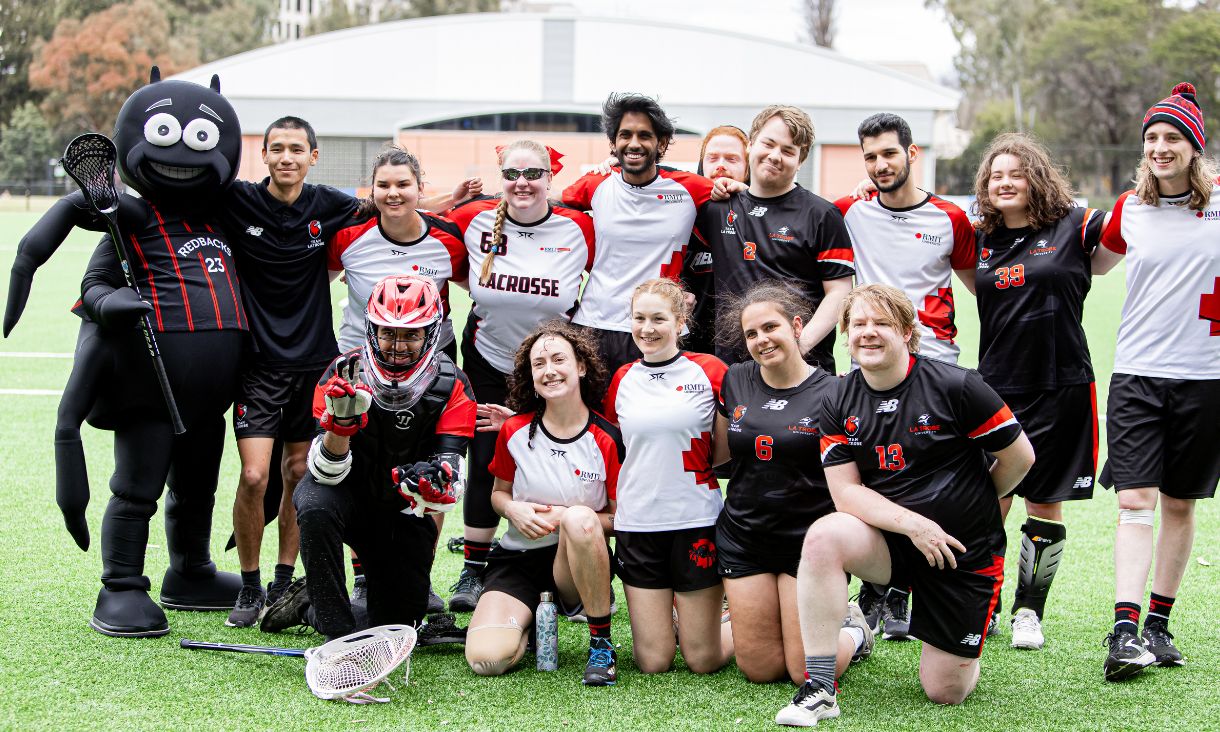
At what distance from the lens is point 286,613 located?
5094 millimetres

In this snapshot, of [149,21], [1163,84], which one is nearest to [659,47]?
[1163,84]

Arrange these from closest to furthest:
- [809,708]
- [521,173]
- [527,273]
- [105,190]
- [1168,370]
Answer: [809,708], [1168,370], [105,190], [521,173], [527,273]

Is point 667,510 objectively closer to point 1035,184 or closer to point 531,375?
point 531,375

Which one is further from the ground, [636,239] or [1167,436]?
[636,239]

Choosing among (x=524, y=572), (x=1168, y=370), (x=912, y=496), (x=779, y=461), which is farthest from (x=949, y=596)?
(x=524, y=572)

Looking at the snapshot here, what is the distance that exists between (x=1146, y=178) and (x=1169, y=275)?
43 centimetres

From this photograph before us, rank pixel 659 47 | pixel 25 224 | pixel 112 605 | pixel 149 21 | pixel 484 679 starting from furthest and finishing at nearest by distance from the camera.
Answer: pixel 149 21 → pixel 659 47 → pixel 25 224 → pixel 112 605 → pixel 484 679

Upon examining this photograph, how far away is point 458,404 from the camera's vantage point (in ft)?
15.8

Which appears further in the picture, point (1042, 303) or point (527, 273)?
point (527, 273)

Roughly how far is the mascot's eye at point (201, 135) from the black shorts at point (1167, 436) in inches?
165

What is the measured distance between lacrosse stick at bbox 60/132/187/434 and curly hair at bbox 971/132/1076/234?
375cm

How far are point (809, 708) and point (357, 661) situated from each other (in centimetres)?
174

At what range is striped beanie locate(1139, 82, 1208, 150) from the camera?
4.79 metres

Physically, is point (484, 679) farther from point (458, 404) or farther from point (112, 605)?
point (112, 605)
